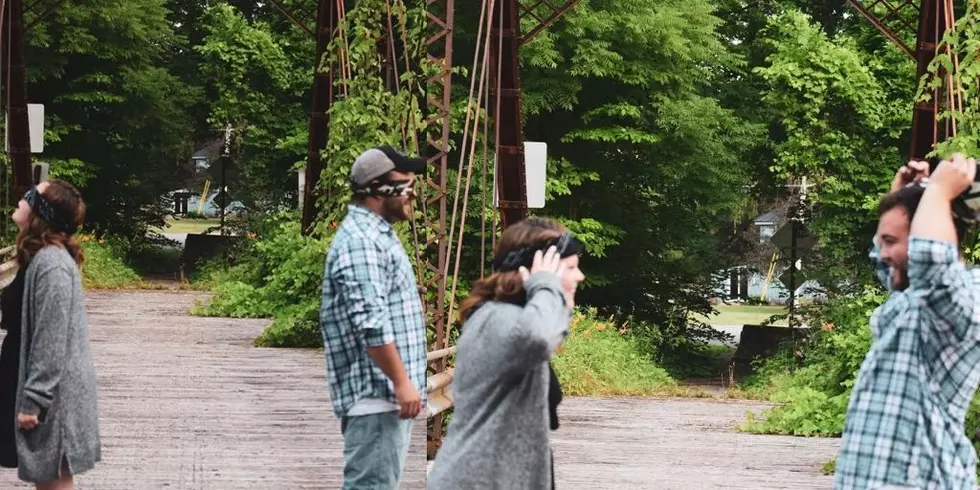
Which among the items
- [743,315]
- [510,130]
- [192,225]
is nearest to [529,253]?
[510,130]

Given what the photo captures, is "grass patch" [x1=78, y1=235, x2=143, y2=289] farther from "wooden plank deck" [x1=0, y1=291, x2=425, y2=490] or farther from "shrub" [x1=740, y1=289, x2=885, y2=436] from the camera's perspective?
"shrub" [x1=740, y1=289, x2=885, y2=436]

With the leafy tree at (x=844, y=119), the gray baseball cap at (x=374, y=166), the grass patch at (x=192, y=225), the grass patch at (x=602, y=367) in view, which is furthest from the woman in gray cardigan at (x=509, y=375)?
the grass patch at (x=192, y=225)

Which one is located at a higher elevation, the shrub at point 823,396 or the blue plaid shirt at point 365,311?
the blue plaid shirt at point 365,311

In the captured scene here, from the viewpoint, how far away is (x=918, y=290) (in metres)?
4.44

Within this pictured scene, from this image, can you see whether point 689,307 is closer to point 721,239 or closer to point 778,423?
point 721,239

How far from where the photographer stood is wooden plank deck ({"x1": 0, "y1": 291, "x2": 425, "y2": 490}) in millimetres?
9383

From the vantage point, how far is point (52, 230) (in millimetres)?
6316

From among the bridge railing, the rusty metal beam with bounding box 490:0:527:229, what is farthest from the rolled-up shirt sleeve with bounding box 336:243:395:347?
the rusty metal beam with bounding box 490:0:527:229

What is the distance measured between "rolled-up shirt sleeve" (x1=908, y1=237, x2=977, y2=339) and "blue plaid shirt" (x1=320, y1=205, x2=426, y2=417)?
6.34ft

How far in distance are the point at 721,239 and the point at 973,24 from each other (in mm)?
26870

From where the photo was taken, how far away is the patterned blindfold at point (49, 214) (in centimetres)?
632

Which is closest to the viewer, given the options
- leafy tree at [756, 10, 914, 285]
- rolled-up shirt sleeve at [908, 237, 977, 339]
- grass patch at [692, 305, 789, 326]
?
rolled-up shirt sleeve at [908, 237, 977, 339]

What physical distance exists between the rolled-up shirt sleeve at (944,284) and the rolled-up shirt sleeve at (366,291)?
→ 6.31 feet

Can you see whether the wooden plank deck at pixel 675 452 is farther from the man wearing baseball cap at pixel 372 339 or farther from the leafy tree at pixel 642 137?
the leafy tree at pixel 642 137
